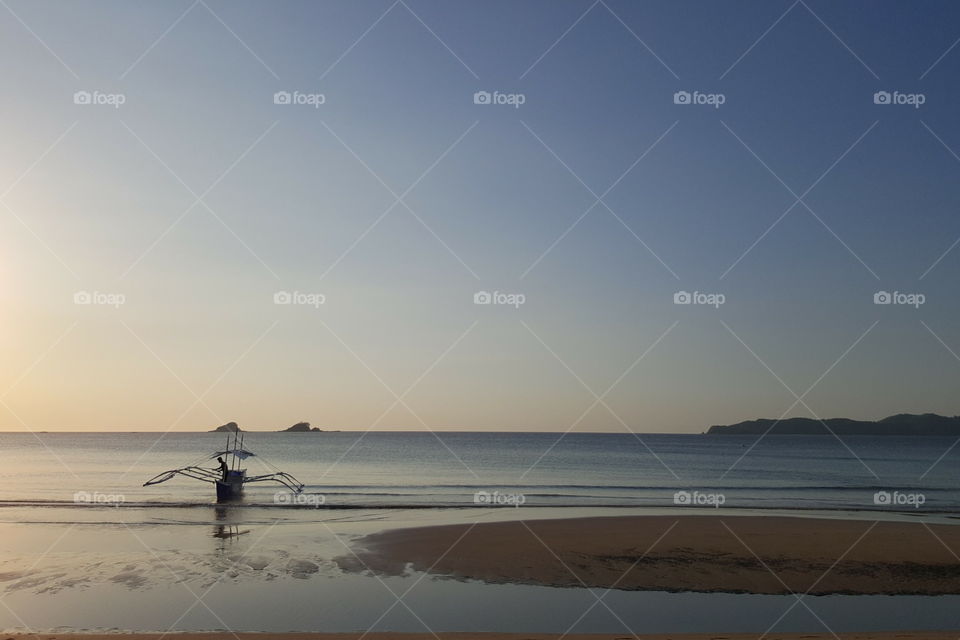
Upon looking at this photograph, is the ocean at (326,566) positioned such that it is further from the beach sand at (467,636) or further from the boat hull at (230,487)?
the boat hull at (230,487)

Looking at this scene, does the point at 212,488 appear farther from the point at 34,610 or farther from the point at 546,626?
the point at 546,626

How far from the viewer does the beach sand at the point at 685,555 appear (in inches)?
618

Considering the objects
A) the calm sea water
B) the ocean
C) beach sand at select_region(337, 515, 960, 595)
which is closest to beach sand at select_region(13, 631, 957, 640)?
→ the ocean

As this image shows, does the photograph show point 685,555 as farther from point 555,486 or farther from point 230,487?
point 555,486

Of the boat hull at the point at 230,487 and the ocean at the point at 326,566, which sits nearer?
the ocean at the point at 326,566

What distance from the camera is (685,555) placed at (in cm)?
1852

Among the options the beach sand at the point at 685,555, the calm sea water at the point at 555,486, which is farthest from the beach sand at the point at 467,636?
the calm sea water at the point at 555,486

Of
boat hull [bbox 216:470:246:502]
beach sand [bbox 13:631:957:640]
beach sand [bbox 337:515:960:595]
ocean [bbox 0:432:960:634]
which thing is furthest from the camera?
boat hull [bbox 216:470:246:502]

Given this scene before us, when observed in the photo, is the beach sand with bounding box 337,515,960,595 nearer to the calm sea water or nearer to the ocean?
the ocean

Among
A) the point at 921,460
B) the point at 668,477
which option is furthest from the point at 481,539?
the point at 921,460

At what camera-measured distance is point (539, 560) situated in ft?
58.7

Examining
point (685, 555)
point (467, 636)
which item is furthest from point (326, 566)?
point (685, 555)

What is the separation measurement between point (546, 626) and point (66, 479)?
49.0 m

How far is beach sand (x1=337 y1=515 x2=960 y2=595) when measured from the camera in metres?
15.7
